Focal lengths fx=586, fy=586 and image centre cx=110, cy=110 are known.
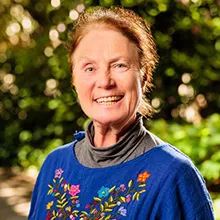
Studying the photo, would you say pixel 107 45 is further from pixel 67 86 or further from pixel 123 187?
pixel 67 86

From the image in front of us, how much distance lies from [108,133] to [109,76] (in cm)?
20

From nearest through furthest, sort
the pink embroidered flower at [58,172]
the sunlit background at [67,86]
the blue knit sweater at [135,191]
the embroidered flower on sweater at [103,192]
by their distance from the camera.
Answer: the blue knit sweater at [135,191] < the embroidered flower on sweater at [103,192] < the pink embroidered flower at [58,172] < the sunlit background at [67,86]

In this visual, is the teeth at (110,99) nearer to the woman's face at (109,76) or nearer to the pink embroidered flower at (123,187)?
the woman's face at (109,76)

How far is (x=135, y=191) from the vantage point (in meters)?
1.62

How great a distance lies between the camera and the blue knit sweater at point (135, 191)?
61.9 inches

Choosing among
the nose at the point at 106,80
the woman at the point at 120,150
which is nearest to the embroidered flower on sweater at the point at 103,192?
the woman at the point at 120,150

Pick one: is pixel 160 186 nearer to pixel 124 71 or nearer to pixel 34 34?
pixel 124 71

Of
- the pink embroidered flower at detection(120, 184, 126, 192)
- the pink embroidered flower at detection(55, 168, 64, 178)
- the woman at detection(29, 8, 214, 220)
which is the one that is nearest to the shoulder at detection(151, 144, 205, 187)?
the woman at detection(29, 8, 214, 220)

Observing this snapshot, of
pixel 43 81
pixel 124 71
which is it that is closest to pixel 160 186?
pixel 124 71

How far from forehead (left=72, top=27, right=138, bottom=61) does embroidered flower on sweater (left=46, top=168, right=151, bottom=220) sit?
346 mm

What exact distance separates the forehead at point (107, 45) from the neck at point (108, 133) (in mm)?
204

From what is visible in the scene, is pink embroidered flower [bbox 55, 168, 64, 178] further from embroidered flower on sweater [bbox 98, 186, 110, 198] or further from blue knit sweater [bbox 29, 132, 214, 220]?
embroidered flower on sweater [bbox 98, 186, 110, 198]

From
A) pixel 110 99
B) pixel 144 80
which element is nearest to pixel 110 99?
pixel 110 99

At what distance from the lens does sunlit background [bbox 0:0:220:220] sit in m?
4.50
